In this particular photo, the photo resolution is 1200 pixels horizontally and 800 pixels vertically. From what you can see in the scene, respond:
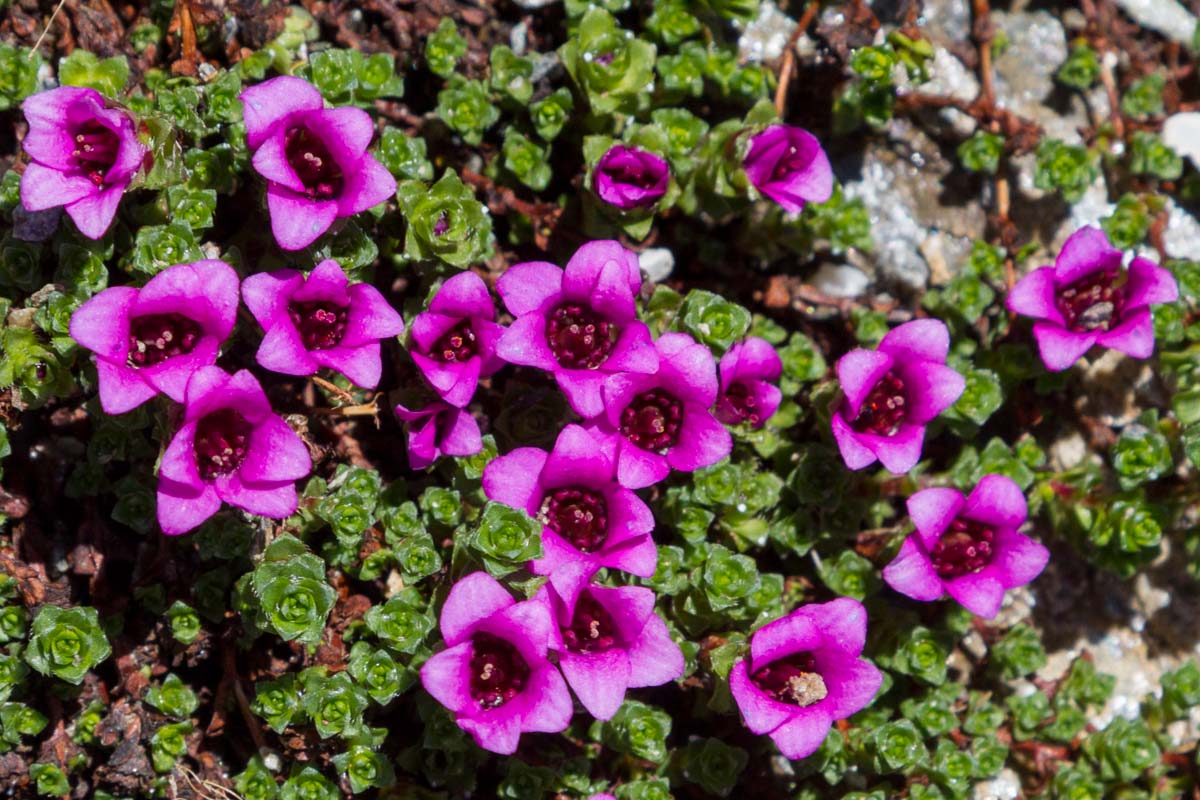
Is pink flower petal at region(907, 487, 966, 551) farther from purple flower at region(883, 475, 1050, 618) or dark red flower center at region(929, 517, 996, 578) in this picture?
dark red flower center at region(929, 517, 996, 578)

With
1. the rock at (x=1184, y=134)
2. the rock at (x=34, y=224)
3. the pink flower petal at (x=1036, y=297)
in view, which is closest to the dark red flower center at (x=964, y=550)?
the pink flower petal at (x=1036, y=297)

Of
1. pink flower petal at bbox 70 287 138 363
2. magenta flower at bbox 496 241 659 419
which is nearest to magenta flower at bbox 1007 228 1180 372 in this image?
magenta flower at bbox 496 241 659 419

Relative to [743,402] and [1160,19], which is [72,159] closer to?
[743,402]

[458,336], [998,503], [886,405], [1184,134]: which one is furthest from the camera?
[1184,134]

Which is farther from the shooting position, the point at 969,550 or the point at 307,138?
the point at 969,550

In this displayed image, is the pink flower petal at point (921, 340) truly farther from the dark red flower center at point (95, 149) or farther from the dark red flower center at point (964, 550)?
the dark red flower center at point (95, 149)

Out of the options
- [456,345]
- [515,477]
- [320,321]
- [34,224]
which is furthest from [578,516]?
[34,224]
